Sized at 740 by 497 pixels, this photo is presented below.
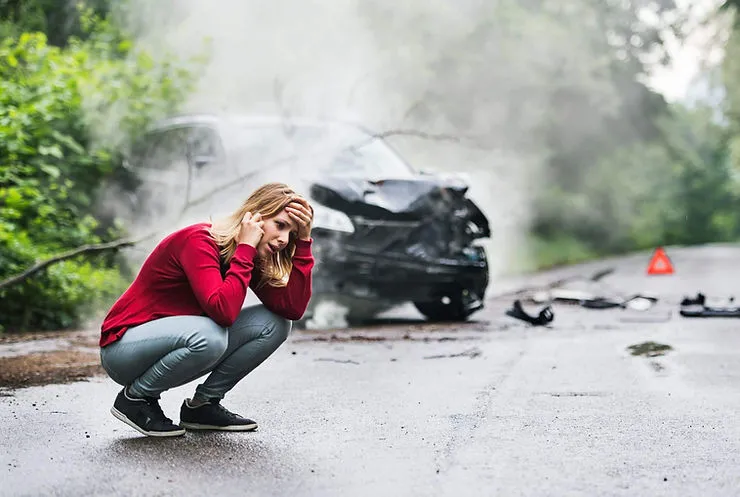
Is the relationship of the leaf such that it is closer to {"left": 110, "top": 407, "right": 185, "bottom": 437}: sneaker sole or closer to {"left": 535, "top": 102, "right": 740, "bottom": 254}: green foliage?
{"left": 110, "top": 407, "right": 185, "bottom": 437}: sneaker sole

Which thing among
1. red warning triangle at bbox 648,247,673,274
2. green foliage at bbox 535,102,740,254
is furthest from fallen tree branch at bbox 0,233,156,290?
green foliage at bbox 535,102,740,254

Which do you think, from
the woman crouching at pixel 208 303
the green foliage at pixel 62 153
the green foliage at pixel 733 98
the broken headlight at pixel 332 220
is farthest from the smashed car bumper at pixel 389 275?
the green foliage at pixel 733 98

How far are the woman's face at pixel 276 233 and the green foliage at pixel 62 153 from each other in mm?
6119

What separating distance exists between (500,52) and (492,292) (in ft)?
28.8

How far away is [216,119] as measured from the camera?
1209 centimetres

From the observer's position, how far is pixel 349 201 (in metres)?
10.2

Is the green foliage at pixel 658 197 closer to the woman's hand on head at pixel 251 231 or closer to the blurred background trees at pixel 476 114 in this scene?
the blurred background trees at pixel 476 114

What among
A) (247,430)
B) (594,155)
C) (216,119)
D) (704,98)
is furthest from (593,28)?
(704,98)

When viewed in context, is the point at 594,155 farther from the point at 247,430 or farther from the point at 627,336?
the point at 247,430

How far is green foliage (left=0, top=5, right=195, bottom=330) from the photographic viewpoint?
10922mm

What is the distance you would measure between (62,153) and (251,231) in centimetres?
836

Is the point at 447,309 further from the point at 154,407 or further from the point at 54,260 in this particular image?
the point at 154,407

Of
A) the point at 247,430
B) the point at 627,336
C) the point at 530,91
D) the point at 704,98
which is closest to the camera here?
the point at 247,430

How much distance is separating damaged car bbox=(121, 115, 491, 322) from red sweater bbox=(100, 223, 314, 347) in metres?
4.87
